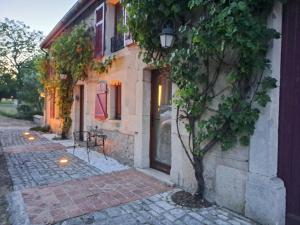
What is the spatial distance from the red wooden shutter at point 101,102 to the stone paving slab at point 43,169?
1256 mm

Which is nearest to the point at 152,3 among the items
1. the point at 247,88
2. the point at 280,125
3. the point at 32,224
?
the point at 247,88

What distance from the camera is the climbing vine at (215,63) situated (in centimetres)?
300

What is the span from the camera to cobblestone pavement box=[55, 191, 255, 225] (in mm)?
3240

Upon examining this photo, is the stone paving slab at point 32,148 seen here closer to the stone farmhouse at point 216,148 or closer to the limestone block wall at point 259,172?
the stone farmhouse at point 216,148

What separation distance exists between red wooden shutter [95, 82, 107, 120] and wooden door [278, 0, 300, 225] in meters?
4.71

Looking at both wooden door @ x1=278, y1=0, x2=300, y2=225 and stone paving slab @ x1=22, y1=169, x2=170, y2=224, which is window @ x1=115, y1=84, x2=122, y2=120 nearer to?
stone paving slab @ x1=22, y1=169, x2=170, y2=224

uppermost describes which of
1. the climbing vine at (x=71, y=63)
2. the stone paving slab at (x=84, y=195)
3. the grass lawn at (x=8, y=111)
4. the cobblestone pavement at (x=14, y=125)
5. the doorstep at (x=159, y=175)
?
the climbing vine at (x=71, y=63)

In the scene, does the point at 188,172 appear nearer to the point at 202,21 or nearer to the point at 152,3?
the point at 202,21

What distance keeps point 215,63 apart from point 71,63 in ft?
19.8

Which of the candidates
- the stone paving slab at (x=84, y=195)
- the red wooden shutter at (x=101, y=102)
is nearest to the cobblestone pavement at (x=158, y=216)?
the stone paving slab at (x=84, y=195)

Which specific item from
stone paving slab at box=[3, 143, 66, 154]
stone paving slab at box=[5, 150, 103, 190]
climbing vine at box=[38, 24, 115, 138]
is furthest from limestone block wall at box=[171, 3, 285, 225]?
stone paving slab at box=[3, 143, 66, 154]

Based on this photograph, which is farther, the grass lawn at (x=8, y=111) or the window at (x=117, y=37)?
the grass lawn at (x=8, y=111)

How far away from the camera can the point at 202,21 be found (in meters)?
3.36

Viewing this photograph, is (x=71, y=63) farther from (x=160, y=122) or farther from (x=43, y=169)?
(x=160, y=122)
